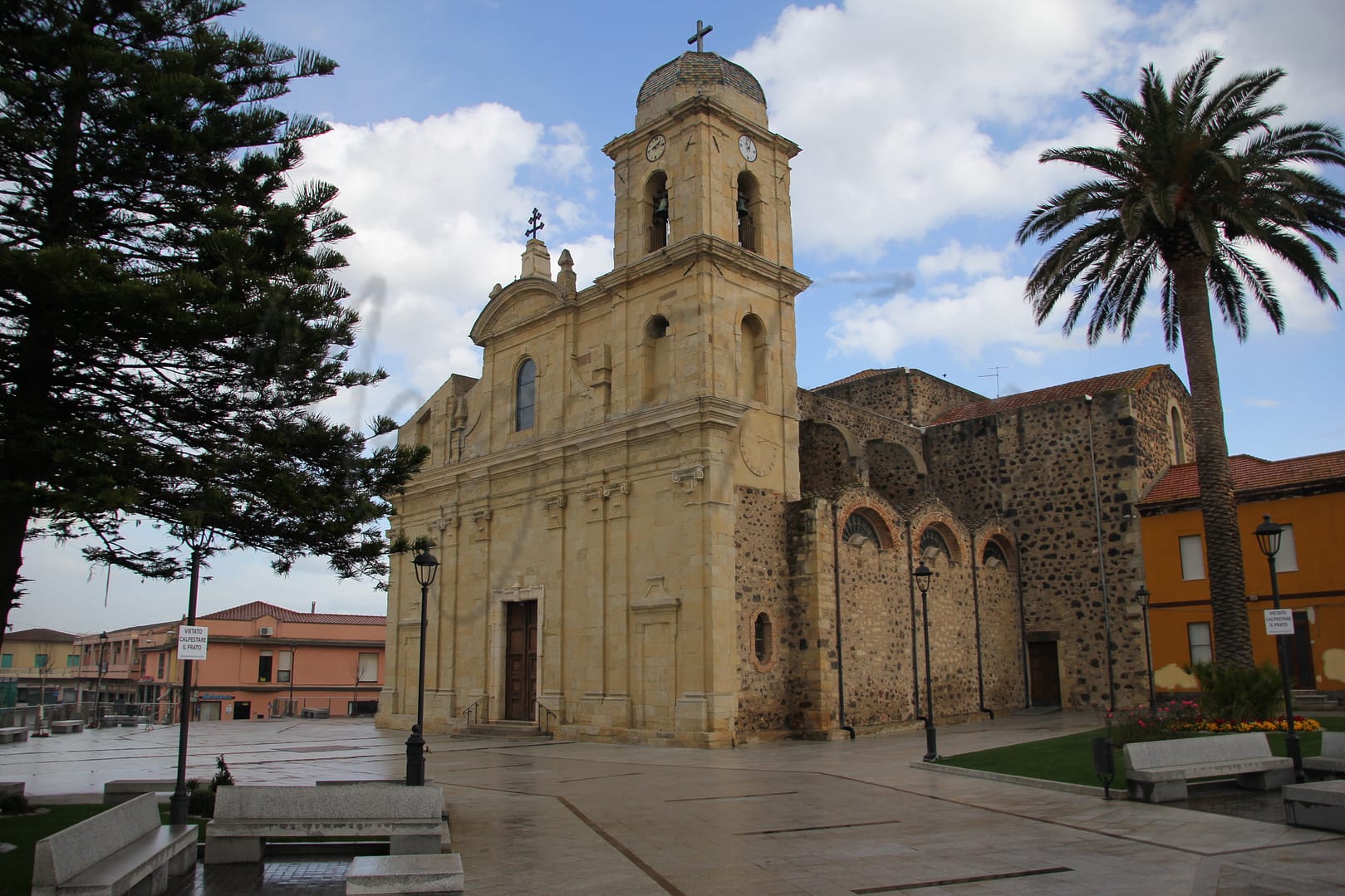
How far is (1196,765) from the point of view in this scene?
12047mm

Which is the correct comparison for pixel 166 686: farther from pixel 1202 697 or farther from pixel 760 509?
pixel 1202 697

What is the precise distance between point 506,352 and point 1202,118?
18.3 metres

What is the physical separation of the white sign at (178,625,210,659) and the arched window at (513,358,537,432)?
1670 centimetres

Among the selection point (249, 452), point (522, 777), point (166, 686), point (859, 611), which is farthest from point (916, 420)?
point (166, 686)

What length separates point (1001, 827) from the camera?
1088cm

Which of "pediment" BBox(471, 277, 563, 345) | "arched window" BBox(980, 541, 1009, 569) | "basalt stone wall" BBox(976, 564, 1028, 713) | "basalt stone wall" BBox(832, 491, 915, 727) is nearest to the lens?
"basalt stone wall" BBox(832, 491, 915, 727)

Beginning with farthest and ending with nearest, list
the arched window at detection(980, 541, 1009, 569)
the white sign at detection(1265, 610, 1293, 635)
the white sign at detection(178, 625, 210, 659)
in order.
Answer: the arched window at detection(980, 541, 1009, 569)
the white sign at detection(1265, 610, 1293, 635)
the white sign at detection(178, 625, 210, 659)

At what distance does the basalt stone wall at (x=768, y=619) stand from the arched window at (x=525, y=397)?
7.81 m

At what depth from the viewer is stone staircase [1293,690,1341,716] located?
72.1 ft

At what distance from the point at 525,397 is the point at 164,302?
19348 mm

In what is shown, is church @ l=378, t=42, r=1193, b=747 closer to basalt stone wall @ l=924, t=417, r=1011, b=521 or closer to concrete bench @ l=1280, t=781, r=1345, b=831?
basalt stone wall @ l=924, t=417, r=1011, b=521

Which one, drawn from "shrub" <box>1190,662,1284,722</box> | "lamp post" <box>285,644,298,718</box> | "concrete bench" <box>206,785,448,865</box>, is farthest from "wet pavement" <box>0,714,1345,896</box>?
"lamp post" <box>285,644,298,718</box>

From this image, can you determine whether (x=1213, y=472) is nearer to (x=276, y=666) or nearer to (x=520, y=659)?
(x=520, y=659)

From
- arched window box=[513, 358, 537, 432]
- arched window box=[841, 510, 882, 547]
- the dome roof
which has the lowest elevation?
arched window box=[841, 510, 882, 547]
